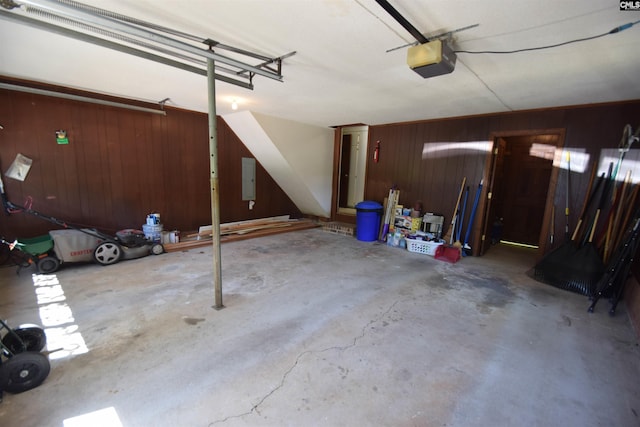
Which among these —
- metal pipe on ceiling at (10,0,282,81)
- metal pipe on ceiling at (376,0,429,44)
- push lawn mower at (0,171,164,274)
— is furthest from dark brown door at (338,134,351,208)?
metal pipe on ceiling at (10,0,282,81)

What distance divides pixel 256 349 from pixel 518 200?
19.7ft

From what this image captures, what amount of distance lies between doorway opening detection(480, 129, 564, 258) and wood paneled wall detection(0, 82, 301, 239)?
17.5ft

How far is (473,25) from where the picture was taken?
187cm

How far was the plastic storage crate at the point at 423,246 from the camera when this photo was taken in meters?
4.62

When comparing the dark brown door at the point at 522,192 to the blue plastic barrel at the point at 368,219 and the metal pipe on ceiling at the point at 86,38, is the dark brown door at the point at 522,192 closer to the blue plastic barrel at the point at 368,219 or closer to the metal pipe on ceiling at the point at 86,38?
the blue plastic barrel at the point at 368,219

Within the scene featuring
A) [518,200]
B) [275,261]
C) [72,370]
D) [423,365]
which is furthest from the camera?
[518,200]

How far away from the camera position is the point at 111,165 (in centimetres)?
419

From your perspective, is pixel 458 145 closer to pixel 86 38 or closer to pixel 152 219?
pixel 86 38

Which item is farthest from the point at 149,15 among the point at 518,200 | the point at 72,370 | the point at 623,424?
the point at 518,200

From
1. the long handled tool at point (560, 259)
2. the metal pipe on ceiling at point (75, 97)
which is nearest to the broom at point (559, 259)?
the long handled tool at point (560, 259)

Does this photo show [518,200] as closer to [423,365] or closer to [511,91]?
[511,91]

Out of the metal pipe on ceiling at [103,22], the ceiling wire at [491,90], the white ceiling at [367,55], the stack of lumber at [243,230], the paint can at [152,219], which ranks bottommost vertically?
the stack of lumber at [243,230]

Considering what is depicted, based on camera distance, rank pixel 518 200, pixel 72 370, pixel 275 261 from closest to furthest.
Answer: pixel 72 370 → pixel 275 261 → pixel 518 200

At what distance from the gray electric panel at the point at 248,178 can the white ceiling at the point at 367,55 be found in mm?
1807
